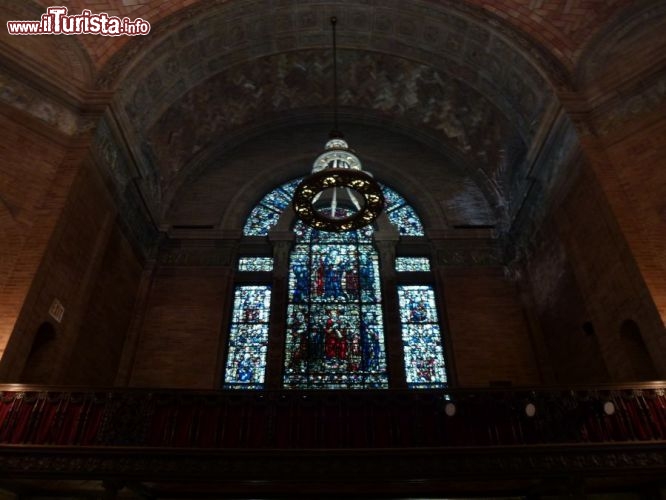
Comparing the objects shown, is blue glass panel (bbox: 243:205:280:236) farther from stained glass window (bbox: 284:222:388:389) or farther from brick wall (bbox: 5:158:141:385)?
brick wall (bbox: 5:158:141:385)

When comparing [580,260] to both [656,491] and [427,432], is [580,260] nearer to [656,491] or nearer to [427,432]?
[656,491]

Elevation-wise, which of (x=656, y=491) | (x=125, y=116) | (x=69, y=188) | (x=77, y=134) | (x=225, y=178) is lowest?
(x=656, y=491)

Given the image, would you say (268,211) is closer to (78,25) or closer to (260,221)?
(260,221)

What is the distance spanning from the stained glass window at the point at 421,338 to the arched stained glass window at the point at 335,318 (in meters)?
0.02

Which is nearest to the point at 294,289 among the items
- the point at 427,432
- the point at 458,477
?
the point at 427,432

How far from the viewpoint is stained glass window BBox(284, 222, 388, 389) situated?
9.78 m

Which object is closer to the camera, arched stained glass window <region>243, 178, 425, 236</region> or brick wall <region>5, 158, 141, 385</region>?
brick wall <region>5, 158, 141, 385</region>

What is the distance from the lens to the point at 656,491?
639cm

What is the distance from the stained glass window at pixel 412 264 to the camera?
442 inches

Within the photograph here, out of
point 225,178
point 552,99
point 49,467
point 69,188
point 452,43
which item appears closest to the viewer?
point 49,467

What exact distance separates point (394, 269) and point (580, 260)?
12.5 ft

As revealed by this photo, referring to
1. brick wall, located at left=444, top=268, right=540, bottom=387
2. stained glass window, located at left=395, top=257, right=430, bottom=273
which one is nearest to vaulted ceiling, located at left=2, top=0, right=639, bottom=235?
stained glass window, located at left=395, top=257, right=430, bottom=273

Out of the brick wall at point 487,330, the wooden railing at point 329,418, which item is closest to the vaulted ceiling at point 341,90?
the brick wall at point 487,330

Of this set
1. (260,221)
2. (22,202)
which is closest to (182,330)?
(260,221)
